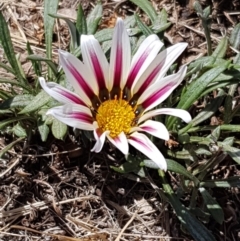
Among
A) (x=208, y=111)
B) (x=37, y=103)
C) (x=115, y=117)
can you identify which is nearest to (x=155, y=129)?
(x=115, y=117)

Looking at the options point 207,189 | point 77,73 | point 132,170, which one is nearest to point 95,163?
point 132,170

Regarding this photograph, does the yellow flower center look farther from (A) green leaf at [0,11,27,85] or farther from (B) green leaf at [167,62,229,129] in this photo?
(A) green leaf at [0,11,27,85]

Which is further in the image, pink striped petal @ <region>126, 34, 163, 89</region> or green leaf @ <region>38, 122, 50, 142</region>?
green leaf @ <region>38, 122, 50, 142</region>

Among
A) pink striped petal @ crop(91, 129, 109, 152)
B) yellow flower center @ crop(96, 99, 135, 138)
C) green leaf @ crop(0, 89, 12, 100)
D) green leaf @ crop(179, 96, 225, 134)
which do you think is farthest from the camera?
green leaf @ crop(179, 96, 225, 134)

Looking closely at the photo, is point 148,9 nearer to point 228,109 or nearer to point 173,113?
point 228,109

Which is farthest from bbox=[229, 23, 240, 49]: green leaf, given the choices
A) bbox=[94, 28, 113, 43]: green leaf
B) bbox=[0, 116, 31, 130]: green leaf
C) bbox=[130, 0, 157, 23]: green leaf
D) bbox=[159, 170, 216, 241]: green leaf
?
bbox=[0, 116, 31, 130]: green leaf

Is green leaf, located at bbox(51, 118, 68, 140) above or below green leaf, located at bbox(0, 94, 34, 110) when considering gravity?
below
